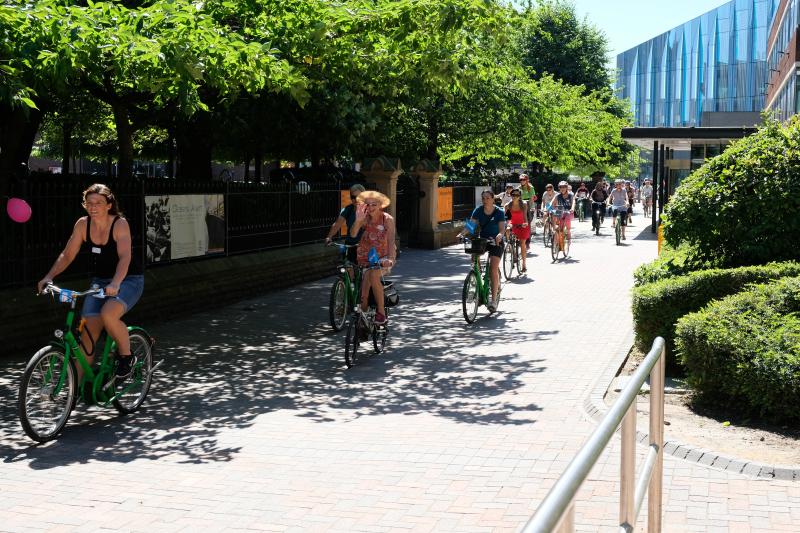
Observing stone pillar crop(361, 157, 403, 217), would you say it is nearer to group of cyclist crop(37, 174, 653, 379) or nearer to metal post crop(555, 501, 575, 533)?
group of cyclist crop(37, 174, 653, 379)

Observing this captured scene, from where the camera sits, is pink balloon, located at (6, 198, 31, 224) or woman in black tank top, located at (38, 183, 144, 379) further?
pink balloon, located at (6, 198, 31, 224)

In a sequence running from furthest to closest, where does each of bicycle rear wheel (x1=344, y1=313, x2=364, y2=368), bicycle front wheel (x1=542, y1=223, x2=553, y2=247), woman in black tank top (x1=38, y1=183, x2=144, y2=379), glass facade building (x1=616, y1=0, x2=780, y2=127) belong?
glass facade building (x1=616, y1=0, x2=780, y2=127) < bicycle front wheel (x1=542, y1=223, x2=553, y2=247) < bicycle rear wheel (x1=344, y1=313, x2=364, y2=368) < woman in black tank top (x1=38, y1=183, x2=144, y2=379)

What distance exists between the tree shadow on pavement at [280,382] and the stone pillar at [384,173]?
9713 mm

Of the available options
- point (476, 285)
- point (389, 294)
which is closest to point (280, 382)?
point (389, 294)

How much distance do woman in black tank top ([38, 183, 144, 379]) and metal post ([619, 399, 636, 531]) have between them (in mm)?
5371

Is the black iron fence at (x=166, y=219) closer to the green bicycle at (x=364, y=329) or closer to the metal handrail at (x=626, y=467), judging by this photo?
the green bicycle at (x=364, y=329)

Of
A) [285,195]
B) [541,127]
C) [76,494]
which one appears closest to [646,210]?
[541,127]

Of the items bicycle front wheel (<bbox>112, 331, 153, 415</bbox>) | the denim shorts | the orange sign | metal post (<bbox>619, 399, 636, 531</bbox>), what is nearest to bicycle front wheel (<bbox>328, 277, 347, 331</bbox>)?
bicycle front wheel (<bbox>112, 331, 153, 415</bbox>)

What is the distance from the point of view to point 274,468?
21.4 feet

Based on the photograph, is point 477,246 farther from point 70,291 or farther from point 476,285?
point 70,291

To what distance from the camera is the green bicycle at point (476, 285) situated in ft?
43.2

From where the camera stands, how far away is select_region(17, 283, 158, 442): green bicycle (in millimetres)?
7047

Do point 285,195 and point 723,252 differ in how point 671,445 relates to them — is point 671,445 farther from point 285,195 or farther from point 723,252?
point 285,195

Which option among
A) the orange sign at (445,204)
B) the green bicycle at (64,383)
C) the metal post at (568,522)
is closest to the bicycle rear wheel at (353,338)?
the green bicycle at (64,383)
